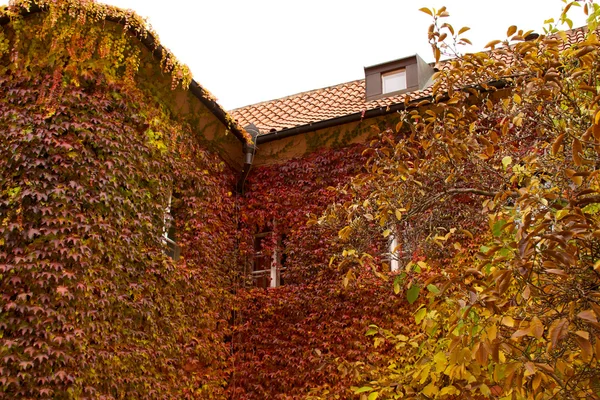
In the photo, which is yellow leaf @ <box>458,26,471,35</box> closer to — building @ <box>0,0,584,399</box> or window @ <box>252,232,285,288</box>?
building @ <box>0,0,584,399</box>

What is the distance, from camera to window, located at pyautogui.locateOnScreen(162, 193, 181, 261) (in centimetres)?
744

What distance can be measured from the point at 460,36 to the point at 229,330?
5541mm

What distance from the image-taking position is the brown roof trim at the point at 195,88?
6445 mm

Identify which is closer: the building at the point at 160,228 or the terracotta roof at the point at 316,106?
the building at the point at 160,228

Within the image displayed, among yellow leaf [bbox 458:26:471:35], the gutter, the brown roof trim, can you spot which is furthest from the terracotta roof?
yellow leaf [bbox 458:26:471:35]

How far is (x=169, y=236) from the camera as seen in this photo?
7.96m

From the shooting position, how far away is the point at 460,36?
4.14 metres

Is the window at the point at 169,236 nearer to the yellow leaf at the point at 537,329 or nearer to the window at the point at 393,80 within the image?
the window at the point at 393,80

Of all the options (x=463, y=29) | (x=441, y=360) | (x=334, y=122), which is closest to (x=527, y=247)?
(x=441, y=360)

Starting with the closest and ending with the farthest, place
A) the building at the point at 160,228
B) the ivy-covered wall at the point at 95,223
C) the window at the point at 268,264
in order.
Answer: the ivy-covered wall at the point at 95,223, the building at the point at 160,228, the window at the point at 268,264

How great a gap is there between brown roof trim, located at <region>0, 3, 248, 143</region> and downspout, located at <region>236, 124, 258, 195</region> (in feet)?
0.41

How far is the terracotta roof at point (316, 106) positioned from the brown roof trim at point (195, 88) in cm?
66

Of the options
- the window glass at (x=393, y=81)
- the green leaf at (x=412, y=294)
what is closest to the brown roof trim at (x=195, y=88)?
the window glass at (x=393, y=81)

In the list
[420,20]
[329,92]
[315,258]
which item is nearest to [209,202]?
[315,258]
